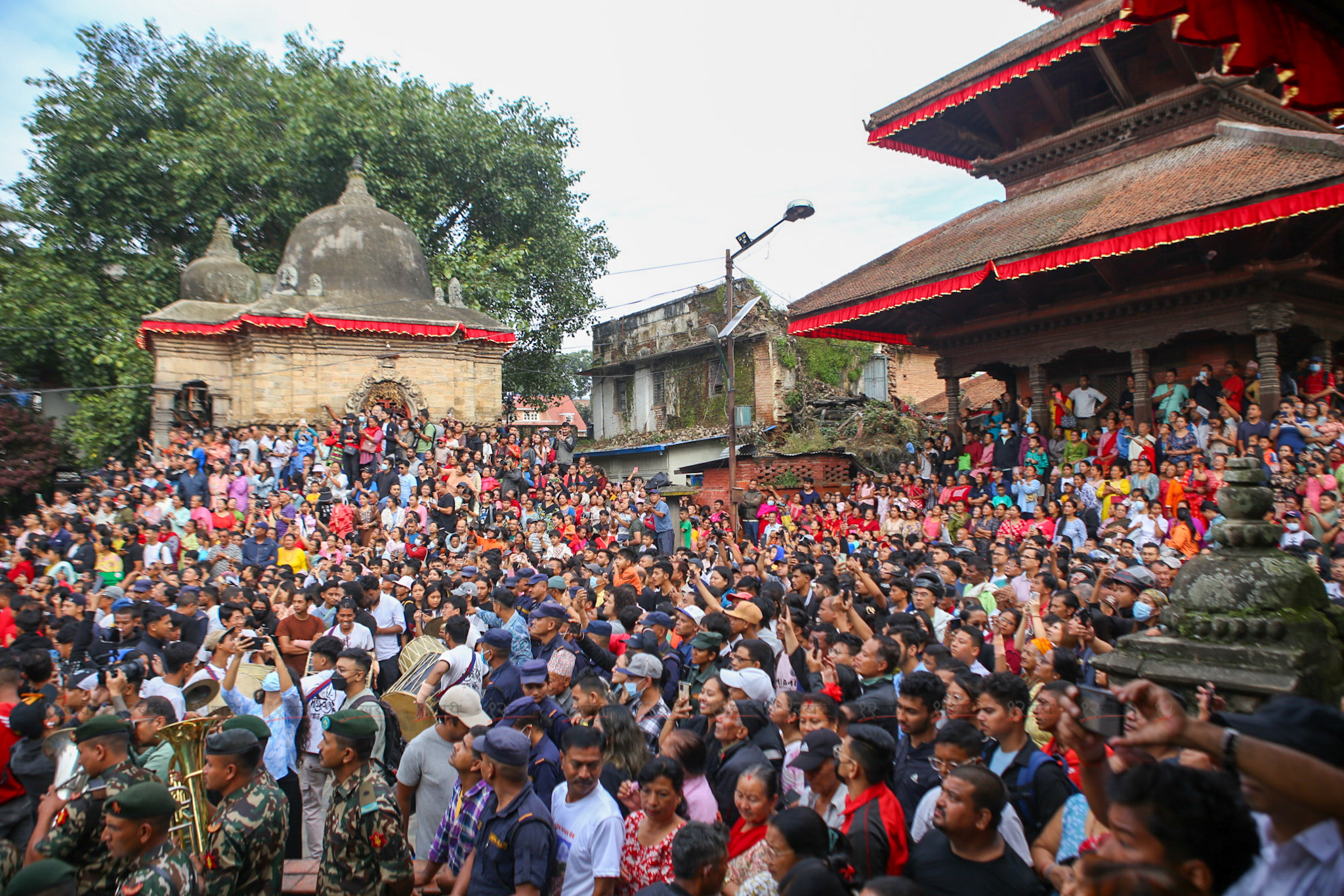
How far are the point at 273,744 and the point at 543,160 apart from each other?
80.9 ft

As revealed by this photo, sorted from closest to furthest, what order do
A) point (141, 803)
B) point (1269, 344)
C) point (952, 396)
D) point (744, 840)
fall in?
point (141, 803)
point (744, 840)
point (1269, 344)
point (952, 396)

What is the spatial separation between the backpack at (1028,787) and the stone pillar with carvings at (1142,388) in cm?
1060

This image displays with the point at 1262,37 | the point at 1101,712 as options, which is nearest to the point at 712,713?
the point at 1101,712

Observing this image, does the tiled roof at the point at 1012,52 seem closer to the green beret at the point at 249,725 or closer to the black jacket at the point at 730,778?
the black jacket at the point at 730,778

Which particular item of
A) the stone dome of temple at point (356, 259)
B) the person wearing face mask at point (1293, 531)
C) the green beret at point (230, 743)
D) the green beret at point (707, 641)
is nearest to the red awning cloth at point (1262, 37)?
the green beret at point (707, 641)

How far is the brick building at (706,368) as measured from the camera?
25297mm

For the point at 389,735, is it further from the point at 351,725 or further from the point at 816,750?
the point at 816,750

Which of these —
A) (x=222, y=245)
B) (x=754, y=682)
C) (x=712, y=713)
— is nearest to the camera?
(x=712, y=713)

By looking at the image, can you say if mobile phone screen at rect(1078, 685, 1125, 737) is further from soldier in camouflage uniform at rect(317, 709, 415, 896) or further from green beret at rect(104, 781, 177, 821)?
green beret at rect(104, 781, 177, 821)

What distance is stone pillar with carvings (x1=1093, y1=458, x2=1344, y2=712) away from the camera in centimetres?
315

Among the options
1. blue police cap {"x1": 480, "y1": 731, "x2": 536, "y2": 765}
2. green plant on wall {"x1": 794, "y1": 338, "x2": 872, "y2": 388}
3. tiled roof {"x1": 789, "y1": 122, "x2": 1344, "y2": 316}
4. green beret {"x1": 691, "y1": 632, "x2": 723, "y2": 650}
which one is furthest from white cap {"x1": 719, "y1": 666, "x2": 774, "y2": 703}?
green plant on wall {"x1": 794, "y1": 338, "x2": 872, "y2": 388}

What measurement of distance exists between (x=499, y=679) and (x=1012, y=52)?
13244 millimetres

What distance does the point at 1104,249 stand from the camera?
1110 centimetres

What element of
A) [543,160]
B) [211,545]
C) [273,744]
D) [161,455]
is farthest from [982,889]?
[543,160]
